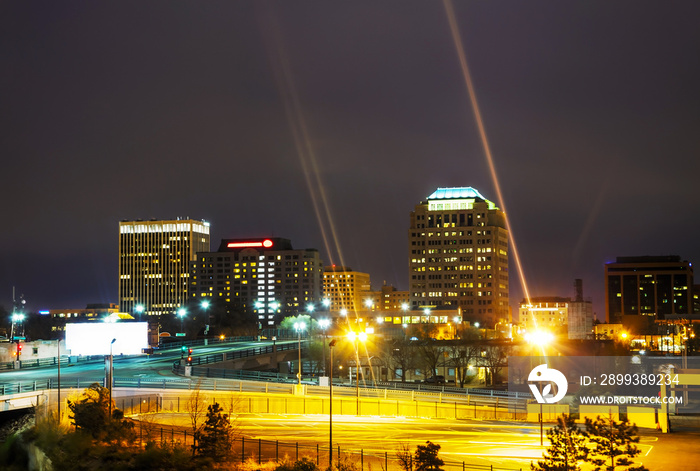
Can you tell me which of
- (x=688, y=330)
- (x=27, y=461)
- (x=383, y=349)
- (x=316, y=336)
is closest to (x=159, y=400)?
(x=27, y=461)

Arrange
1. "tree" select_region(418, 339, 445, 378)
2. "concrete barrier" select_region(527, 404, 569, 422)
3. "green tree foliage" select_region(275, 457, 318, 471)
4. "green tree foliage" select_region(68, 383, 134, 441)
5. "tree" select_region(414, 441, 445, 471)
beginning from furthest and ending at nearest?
1. "tree" select_region(418, 339, 445, 378)
2. "concrete barrier" select_region(527, 404, 569, 422)
3. "green tree foliage" select_region(68, 383, 134, 441)
4. "green tree foliage" select_region(275, 457, 318, 471)
5. "tree" select_region(414, 441, 445, 471)

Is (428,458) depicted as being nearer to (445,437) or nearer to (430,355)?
(445,437)

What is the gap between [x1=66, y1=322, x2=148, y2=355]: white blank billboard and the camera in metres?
67.4

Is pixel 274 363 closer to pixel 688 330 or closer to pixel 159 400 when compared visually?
pixel 159 400

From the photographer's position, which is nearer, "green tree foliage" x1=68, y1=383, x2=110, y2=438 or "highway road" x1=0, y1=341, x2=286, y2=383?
"green tree foliage" x1=68, y1=383, x2=110, y2=438

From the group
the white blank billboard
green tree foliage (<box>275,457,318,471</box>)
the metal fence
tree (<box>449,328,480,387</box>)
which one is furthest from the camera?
tree (<box>449,328,480,387</box>)

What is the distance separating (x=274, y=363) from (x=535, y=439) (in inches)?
2776

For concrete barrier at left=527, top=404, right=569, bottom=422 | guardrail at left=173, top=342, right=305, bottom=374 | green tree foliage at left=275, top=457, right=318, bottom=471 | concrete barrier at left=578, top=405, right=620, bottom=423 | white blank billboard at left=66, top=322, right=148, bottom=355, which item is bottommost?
concrete barrier at left=527, top=404, right=569, bottom=422

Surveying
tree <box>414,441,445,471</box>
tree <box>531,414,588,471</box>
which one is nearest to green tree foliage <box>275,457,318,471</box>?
tree <box>414,441,445,471</box>

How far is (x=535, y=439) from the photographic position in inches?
2194

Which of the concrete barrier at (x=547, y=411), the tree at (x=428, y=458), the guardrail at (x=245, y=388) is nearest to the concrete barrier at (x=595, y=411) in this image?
the concrete barrier at (x=547, y=411)

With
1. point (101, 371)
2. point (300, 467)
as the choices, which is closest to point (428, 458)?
point (300, 467)

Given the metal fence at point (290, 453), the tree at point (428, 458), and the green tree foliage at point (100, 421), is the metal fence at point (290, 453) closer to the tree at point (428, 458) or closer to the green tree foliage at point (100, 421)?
the green tree foliage at point (100, 421)

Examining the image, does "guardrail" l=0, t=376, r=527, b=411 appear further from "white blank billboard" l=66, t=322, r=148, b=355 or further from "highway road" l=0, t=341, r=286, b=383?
"highway road" l=0, t=341, r=286, b=383
